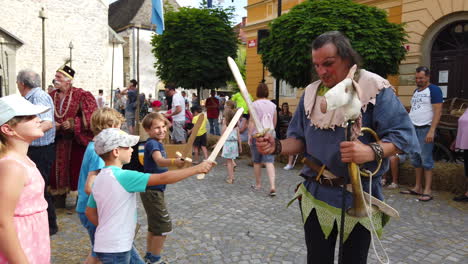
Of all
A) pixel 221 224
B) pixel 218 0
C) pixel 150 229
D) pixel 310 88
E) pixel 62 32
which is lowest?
pixel 221 224

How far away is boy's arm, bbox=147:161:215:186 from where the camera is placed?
2.04 meters

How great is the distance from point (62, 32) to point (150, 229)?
2762 cm

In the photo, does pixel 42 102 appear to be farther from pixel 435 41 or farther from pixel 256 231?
pixel 435 41

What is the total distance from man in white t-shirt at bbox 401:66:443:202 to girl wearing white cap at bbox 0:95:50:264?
5124 millimetres

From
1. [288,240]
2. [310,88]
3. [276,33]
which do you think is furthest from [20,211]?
[276,33]

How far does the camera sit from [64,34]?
27031 mm

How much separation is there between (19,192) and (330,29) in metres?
7.46

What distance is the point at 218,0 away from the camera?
40.8ft

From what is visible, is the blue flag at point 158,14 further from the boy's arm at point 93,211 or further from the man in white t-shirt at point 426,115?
the boy's arm at point 93,211

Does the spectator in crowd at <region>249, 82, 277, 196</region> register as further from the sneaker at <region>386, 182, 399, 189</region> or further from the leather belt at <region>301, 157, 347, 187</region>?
the leather belt at <region>301, 157, 347, 187</region>

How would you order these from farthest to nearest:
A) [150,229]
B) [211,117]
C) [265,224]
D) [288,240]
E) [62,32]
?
[62,32], [211,117], [265,224], [288,240], [150,229]

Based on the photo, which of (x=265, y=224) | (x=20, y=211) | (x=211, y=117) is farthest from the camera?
(x=211, y=117)

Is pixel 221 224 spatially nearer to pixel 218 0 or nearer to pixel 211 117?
pixel 211 117

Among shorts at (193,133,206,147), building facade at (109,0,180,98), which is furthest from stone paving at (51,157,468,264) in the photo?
building facade at (109,0,180,98)
